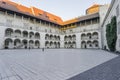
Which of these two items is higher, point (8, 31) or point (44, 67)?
point (8, 31)

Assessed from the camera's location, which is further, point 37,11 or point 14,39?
point 37,11

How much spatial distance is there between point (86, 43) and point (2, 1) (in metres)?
35.4

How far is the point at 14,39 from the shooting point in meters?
29.1

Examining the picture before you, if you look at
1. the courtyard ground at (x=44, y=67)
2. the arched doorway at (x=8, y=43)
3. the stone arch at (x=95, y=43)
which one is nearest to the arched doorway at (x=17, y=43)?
the arched doorway at (x=8, y=43)

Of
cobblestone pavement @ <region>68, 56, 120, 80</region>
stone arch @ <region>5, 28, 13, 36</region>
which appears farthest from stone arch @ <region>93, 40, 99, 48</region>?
cobblestone pavement @ <region>68, 56, 120, 80</region>

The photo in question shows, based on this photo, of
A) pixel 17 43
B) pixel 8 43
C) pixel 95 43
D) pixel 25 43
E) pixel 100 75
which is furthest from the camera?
pixel 95 43

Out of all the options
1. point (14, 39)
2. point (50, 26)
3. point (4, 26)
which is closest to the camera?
point (4, 26)

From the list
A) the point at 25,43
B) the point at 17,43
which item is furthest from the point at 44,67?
the point at 25,43

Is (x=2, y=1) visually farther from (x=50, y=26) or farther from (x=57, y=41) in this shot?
(x=57, y=41)

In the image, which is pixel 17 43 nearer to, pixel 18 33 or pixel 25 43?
pixel 25 43

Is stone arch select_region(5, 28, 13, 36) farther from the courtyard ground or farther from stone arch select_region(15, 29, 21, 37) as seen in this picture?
the courtyard ground

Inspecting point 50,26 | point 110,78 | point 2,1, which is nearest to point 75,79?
point 110,78

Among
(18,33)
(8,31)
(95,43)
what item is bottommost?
(95,43)

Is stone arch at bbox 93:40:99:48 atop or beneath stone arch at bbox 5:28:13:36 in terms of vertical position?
beneath
